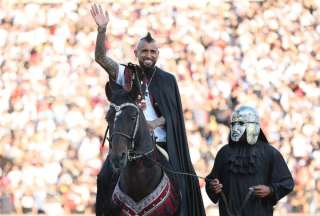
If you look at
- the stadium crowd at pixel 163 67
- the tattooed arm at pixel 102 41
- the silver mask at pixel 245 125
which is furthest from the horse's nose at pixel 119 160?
the stadium crowd at pixel 163 67

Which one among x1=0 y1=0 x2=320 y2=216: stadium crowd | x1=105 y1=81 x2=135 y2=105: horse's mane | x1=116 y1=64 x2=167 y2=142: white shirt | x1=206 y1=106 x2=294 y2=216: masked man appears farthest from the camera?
x1=0 y1=0 x2=320 y2=216: stadium crowd

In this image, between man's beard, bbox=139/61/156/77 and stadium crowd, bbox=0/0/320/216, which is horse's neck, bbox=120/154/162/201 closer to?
man's beard, bbox=139/61/156/77

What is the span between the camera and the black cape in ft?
27.9

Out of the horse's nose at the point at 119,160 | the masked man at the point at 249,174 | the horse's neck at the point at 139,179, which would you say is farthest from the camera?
the masked man at the point at 249,174

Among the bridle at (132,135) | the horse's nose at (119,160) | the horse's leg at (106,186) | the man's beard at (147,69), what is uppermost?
the man's beard at (147,69)

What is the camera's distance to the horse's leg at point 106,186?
8242 millimetres

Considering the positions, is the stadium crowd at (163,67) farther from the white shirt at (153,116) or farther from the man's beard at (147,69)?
the man's beard at (147,69)

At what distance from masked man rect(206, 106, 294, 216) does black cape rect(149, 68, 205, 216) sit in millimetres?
293

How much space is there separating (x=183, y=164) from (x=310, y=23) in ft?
28.5

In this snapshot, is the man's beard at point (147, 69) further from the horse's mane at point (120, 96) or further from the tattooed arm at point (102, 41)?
the horse's mane at point (120, 96)

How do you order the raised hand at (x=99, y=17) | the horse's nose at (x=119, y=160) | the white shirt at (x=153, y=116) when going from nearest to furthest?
the horse's nose at (x=119, y=160) → the raised hand at (x=99, y=17) → the white shirt at (x=153, y=116)

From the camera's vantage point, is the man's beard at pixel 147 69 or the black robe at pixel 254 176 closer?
the black robe at pixel 254 176

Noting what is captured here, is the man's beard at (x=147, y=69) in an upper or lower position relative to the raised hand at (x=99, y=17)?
lower

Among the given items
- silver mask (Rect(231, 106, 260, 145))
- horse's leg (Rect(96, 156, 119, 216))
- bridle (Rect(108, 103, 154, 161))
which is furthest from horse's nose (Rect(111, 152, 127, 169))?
silver mask (Rect(231, 106, 260, 145))
